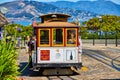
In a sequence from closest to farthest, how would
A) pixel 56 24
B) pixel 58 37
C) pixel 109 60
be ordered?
pixel 56 24 → pixel 58 37 → pixel 109 60

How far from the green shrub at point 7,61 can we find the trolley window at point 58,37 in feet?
32.0

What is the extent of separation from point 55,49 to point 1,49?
33.3 ft

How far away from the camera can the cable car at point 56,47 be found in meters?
17.9

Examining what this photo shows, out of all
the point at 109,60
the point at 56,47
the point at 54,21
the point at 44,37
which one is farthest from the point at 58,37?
the point at 109,60

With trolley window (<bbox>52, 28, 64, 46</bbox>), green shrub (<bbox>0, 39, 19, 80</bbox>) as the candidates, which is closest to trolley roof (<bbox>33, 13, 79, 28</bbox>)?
trolley window (<bbox>52, 28, 64, 46</bbox>)

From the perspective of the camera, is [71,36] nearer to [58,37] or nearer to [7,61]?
[58,37]

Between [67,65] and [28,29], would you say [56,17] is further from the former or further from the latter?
[28,29]

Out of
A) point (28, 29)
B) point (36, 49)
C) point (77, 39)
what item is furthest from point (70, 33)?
point (28, 29)

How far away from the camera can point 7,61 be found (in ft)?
25.3

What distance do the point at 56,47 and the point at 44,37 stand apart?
0.64m

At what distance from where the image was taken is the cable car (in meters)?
17.9

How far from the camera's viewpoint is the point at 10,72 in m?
7.91

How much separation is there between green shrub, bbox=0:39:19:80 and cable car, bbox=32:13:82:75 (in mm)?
9536

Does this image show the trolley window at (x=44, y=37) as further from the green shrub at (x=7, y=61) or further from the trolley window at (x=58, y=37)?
the green shrub at (x=7, y=61)
